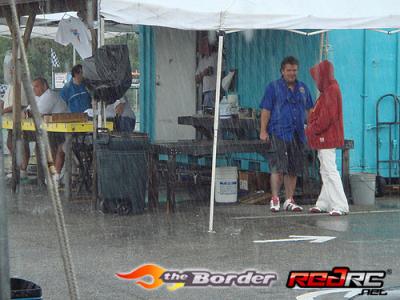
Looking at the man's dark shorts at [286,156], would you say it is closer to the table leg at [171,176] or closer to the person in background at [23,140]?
the table leg at [171,176]

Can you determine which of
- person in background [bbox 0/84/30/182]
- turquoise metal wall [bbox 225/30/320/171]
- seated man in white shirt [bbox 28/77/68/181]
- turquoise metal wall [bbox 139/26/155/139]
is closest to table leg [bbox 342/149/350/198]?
turquoise metal wall [bbox 225/30/320/171]

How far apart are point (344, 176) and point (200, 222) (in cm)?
268

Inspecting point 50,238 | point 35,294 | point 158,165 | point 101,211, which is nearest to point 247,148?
point 158,165

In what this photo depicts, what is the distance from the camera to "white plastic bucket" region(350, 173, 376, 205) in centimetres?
1286

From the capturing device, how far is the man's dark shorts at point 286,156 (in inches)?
476

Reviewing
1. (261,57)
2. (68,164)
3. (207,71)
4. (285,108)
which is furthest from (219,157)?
(285,108)

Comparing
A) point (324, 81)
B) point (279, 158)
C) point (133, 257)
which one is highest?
point (324, 81)

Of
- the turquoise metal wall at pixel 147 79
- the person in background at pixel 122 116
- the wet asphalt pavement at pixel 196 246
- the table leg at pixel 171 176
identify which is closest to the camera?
the wet asphalt pavement at pixel 196 246

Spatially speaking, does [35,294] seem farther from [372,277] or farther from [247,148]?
[247,148]

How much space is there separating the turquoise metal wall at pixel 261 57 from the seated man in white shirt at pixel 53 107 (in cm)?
291

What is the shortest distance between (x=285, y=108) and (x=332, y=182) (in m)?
1.17

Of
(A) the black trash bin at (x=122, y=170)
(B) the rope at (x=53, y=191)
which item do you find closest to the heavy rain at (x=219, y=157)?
(A) the black trash bin at (x=122, y=170)

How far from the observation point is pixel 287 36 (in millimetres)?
14109

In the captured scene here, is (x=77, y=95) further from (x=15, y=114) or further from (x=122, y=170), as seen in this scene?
(x=122, y=170)
